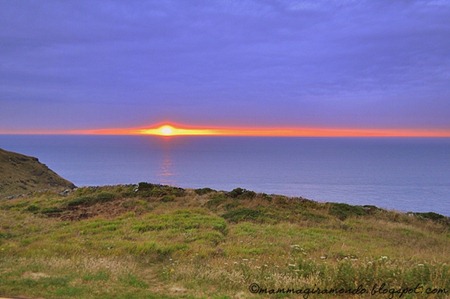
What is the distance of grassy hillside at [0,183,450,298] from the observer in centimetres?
870

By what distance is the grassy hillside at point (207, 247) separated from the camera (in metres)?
8.70

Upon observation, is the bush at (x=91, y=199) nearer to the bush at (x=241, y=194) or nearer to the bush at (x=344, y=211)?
the bush at (x=241, y=194)

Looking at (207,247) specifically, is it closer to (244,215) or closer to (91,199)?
(244,215)

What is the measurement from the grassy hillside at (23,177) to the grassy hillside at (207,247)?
69.4 ft

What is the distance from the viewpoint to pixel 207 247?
14125 millimetres

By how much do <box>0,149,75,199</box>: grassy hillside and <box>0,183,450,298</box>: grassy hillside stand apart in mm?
21148

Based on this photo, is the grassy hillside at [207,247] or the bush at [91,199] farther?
the bush at [91,199]

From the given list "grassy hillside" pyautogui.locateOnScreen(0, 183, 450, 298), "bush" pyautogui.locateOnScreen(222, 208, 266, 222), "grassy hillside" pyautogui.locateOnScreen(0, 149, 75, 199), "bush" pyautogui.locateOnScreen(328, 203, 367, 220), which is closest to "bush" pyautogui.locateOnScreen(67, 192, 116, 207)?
"grassy hillside" pyautogui.locateOnScreen(0, 183, 450, 298)

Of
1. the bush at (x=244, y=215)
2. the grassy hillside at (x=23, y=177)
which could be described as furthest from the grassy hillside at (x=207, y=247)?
the grassy hillside at (x=23, y=177)

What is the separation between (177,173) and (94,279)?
120606 millimetres

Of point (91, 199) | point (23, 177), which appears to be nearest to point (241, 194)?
point (91, 199)

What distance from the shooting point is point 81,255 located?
12305mm

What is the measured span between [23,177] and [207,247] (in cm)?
4768

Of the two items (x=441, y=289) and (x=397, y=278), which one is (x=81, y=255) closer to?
(x=397, y=278)
